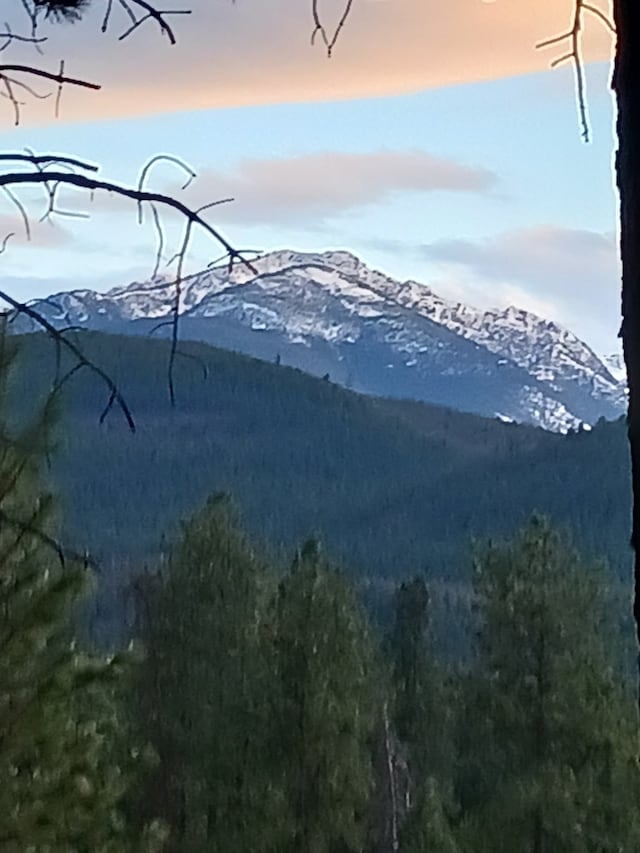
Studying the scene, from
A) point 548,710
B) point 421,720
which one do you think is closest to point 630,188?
point 548,710

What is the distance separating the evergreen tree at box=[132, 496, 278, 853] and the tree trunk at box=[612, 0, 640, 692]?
16817 mm

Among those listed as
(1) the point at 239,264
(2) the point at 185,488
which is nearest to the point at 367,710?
(1) the point at 239,264

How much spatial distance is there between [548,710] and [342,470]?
→ 107784 mm

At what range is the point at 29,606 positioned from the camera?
9.26 m

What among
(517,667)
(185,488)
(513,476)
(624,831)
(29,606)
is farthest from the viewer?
(185,488)

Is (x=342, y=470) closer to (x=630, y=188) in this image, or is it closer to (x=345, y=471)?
(x=345, y=471)

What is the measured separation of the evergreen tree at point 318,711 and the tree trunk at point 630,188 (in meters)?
17.0

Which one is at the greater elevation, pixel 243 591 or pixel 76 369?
pixel 76 369

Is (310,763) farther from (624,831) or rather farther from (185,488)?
(185,488)

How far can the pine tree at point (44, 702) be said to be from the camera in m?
8.82

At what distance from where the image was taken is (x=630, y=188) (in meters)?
2.25

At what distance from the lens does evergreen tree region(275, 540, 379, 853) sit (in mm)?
19156

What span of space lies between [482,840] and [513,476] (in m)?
85.5

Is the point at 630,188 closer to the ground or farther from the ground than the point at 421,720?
farther from the ground
